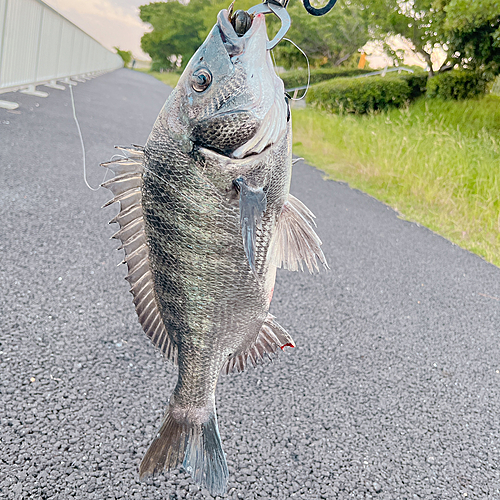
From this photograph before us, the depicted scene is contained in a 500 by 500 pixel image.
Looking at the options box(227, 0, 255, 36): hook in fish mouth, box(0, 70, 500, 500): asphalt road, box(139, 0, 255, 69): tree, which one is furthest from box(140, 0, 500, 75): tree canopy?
box(139, 0, 255, 69): tree

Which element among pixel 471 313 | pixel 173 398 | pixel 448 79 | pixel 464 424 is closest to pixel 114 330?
pixel 173 398

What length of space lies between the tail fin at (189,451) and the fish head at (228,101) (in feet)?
3.03

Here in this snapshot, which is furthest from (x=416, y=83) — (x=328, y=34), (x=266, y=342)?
(x=266, y=342)

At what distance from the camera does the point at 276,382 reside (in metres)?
2.44

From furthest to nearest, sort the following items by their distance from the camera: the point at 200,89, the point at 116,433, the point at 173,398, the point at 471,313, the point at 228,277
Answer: the point at 471,313 → the point at 116,433 → the point at 173,398 → the point at 228,277 → the point at 200,89

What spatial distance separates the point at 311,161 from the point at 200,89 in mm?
8073

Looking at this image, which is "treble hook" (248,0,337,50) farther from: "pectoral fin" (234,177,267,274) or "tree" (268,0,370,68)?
"tree" (268,0,370,68)

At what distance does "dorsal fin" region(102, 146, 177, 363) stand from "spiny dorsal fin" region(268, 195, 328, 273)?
15.4 inches

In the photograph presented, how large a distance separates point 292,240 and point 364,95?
14.7 m

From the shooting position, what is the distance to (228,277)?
3.86 ft

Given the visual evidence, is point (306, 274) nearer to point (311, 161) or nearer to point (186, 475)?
point (186, 475)

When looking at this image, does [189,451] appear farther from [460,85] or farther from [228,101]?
[460,85]

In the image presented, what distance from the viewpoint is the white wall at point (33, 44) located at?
25.6 ft

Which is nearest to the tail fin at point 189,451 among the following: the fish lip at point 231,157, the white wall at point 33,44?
the fish lip at point 231,157
